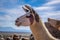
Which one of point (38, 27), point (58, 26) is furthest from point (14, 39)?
point (38, 27)

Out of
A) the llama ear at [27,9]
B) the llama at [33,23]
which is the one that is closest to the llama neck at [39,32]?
the llama at [33,23]

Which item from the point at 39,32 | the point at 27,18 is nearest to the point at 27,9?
the point at 27,18

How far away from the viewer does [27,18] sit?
1224 millimetres

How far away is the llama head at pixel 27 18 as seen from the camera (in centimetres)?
120

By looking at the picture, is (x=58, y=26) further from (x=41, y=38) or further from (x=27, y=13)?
(x=27, y=13)

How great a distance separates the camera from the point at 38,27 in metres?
1.34

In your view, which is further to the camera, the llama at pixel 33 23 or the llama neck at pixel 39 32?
the llama neck at pixel 39 32

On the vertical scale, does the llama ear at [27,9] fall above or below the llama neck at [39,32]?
above

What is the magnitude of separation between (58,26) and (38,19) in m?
0.44

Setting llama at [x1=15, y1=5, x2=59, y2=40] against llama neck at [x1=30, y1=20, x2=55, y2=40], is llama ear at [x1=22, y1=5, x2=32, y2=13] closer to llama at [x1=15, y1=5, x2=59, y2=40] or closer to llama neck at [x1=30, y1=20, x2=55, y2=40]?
llama at [x1=15, y1=5, x2=59, y2=40]

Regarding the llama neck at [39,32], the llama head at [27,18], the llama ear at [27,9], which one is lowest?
the llama neck at [39,32]

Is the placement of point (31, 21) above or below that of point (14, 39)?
above

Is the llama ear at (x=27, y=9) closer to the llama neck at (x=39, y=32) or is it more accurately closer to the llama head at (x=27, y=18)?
Answer: the llama head at (x=27, y=18)

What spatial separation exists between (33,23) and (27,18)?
0.31ft
